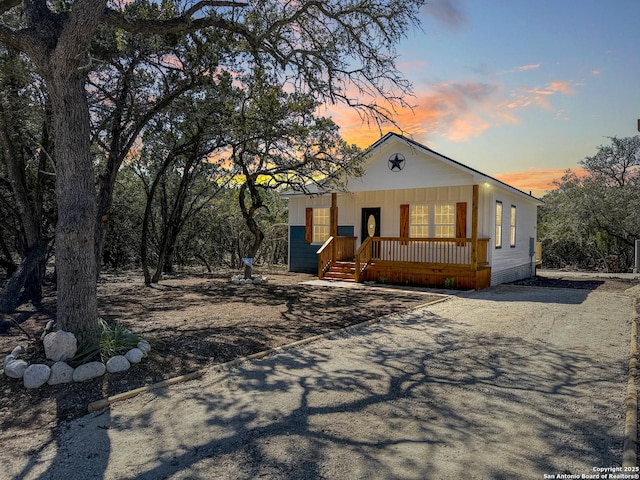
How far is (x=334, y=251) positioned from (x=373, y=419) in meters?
10.9

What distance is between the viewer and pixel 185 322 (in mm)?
6680

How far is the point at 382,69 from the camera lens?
8008 mm

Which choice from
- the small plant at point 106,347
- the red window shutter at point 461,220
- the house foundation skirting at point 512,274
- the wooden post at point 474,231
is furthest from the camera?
the house foundation skirting at point 512,274

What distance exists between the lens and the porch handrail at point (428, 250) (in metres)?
12.0

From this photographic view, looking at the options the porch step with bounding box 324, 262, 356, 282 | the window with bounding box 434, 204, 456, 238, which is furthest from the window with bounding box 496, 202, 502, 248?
the porch step with bounding box 324, 262, 356, 282

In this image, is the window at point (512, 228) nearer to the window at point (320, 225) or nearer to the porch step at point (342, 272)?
the porch step at point (342, 272)

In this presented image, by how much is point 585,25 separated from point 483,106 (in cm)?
309

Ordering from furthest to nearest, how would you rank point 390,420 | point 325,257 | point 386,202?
1. point 386,202
2. point 325,257
3. point 390,420

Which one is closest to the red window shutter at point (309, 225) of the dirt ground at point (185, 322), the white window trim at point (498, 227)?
the dirt ground at point (185, 322)

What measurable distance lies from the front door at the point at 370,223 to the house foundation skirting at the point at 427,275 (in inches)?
69.5

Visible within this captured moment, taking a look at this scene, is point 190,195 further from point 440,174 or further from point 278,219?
point 440,174

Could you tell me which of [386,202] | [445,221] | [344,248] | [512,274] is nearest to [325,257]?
[344,248]

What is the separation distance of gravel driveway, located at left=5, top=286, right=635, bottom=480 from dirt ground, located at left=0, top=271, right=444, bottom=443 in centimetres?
42

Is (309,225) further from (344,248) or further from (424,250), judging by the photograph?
(424,250)
